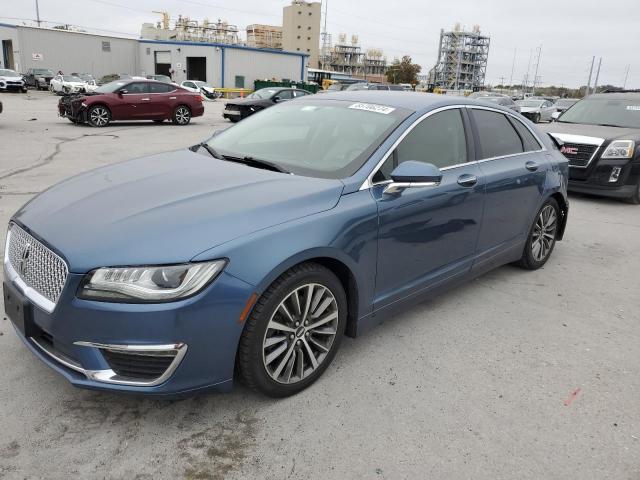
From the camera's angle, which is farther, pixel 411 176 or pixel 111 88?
pixel 111 88

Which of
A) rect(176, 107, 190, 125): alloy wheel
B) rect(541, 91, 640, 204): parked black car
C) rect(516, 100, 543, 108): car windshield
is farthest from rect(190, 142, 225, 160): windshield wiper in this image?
rect(516, 100, 543, 108): car windshield

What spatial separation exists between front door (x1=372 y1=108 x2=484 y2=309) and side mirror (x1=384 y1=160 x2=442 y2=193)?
6 cm

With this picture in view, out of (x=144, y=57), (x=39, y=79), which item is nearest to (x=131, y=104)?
(x=39, y=79)

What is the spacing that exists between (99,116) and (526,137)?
14.5 meters

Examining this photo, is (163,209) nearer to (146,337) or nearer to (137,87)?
(146,337)

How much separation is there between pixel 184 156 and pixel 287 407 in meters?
1.91

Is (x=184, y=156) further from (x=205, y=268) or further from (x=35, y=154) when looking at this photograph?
(x=35, y=154)

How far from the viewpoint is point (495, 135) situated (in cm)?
429

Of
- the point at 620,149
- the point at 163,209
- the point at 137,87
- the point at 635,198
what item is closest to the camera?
the point at 163,209

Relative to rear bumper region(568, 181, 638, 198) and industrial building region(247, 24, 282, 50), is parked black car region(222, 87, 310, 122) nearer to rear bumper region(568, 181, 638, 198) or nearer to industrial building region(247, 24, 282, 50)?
rear bumper region(568, 181, 638, 198)

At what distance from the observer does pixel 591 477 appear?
7.79 ft

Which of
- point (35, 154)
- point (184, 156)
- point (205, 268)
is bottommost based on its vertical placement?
point (35, 154)

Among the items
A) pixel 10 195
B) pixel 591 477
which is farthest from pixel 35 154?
pixel 591 477

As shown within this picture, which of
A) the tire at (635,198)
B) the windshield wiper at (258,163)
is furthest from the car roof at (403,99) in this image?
the tire at (635,198)
